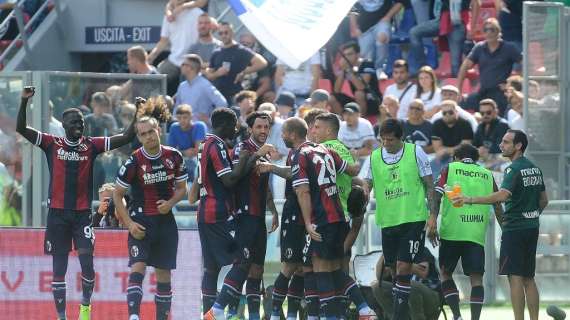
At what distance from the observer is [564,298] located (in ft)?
57.7

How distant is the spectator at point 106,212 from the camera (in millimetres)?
15469

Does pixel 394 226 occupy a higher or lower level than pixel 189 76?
lower

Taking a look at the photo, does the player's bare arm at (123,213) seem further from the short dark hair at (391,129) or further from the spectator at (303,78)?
the spectator at (303,78)

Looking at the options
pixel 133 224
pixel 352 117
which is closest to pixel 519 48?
pixel 352 117

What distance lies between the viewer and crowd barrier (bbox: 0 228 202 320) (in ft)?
47.9

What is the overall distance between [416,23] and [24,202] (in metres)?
8.08

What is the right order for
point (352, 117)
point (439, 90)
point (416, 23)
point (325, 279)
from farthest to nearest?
1. point (416, 23)
2. point (439, 90)
3. point (352, 117)
4. point (325, 279)

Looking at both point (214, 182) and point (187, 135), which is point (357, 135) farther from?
point (214, 182)

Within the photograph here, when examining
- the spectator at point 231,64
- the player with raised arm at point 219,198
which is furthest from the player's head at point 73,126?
the spectator at point 231,64

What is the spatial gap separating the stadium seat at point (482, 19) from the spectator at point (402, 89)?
1622 millimetres

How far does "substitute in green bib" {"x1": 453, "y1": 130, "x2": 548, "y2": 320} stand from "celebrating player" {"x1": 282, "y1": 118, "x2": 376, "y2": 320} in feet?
4.55

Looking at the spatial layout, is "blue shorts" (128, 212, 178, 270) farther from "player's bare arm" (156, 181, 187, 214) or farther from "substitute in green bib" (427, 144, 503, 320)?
"substitute in green bib" (427, 144, 503, 320)

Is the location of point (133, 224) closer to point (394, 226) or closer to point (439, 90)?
point (394, 226)

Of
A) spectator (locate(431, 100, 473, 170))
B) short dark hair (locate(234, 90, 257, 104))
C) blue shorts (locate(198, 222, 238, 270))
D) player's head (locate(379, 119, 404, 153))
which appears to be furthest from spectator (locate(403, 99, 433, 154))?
blue shorts (locate(198, 222, 238, 270))
